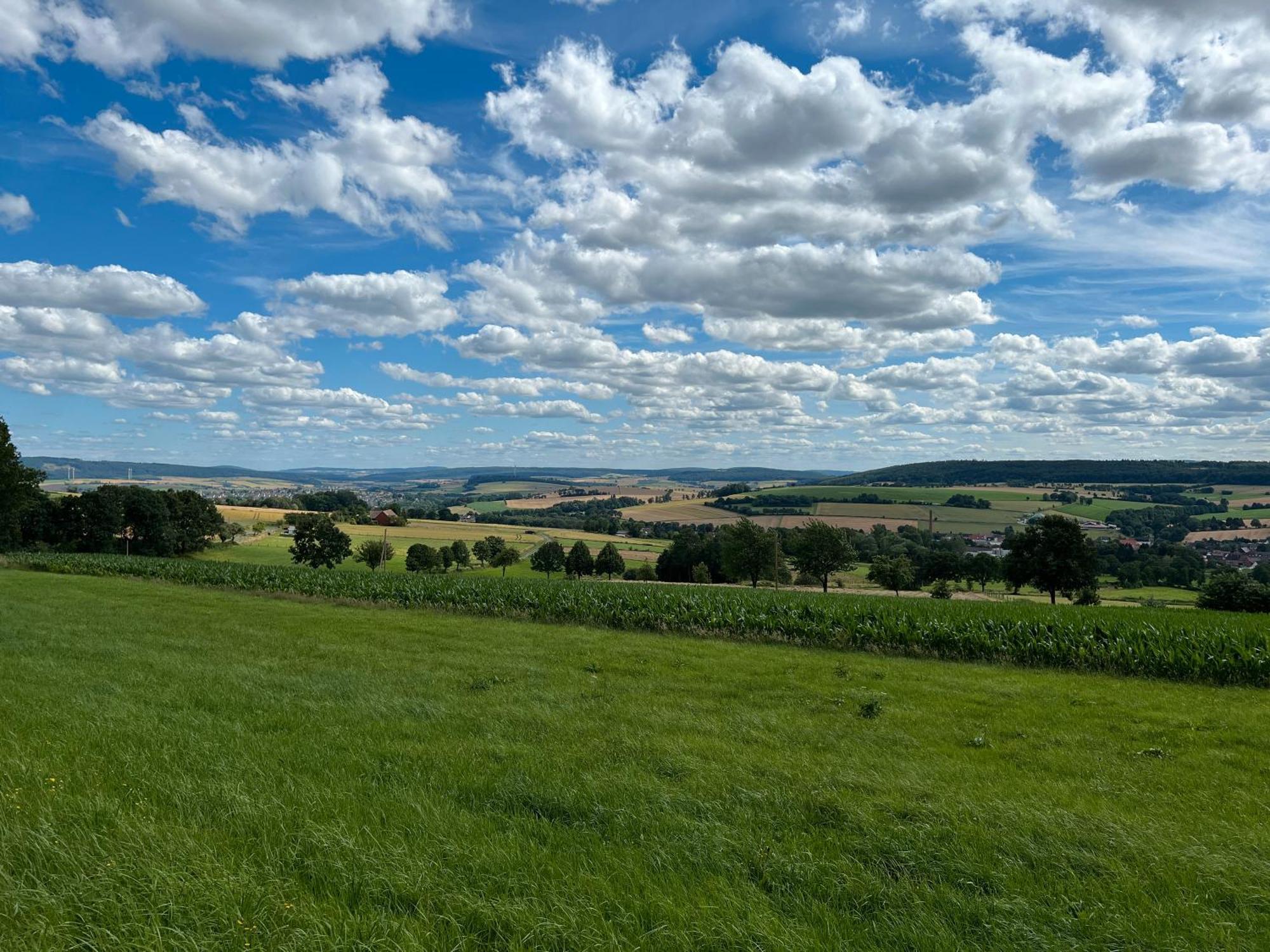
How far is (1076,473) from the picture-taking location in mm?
156000

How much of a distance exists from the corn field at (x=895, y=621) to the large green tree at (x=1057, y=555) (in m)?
24.2

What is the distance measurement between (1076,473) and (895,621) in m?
164

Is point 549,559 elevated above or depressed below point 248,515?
below

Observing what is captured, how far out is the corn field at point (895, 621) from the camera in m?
16.1

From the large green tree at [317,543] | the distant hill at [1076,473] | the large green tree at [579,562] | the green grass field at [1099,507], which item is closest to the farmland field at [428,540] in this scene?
the large green tree at [317,543]

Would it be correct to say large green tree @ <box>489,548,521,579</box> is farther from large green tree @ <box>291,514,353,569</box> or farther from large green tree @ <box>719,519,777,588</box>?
large green tree @ <box>719,519,777,588</box>

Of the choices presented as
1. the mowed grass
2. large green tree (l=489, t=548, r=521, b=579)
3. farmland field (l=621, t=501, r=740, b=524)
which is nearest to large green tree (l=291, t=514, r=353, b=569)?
large green tree (l=489, t=548, r=521, b=579)

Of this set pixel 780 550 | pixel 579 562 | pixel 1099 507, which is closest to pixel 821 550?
pixel 780 550

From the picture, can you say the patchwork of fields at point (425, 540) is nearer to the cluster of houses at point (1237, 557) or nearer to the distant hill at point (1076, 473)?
the cluster of houses at point (1237, 557)

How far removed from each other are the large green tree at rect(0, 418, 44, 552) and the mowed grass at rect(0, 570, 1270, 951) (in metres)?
49.8

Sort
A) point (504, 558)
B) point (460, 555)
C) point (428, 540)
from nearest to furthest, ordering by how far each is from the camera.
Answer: point (460, 555)
point (504, 558)
point (428, 540)

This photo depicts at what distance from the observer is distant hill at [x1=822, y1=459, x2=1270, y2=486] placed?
5276 inches

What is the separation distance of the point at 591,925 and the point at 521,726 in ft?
15.3

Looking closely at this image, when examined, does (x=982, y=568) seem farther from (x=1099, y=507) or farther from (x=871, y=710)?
(x=871, y=710)
